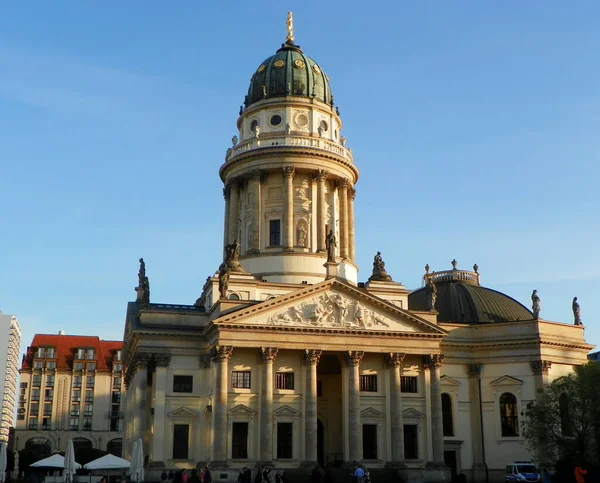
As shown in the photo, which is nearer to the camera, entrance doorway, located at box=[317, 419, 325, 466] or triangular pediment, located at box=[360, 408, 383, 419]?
triangular pediment, located at box=[360, 408, 383, 419]

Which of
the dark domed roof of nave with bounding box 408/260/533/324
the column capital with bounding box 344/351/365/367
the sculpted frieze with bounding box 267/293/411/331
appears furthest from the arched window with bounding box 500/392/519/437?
the column capital with bounding box 344/351/365/367

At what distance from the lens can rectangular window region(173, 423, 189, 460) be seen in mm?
55625

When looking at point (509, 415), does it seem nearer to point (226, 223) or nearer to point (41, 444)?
point (226, 223)

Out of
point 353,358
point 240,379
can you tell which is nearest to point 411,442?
point 353,358

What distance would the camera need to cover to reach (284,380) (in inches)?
2211

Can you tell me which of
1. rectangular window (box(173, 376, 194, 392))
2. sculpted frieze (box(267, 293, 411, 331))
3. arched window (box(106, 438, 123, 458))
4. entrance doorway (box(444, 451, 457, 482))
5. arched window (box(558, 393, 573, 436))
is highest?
sculpted frieze (box(267, 293, 411, 331))

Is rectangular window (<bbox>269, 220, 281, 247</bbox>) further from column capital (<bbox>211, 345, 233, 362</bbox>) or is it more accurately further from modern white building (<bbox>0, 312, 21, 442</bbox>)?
modern white building (<bbox>0, 312, 21, 442</bbox>)

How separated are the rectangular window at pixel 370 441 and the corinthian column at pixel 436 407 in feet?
13.8

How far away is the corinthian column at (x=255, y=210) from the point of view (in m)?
66.9

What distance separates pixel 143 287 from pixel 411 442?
24.5m

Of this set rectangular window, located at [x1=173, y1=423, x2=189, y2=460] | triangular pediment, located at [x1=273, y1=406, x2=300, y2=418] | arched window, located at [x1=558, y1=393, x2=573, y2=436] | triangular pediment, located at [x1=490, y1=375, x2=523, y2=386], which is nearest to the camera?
arched window, located at [x1=558, y1=393, x2=573, y2=436]

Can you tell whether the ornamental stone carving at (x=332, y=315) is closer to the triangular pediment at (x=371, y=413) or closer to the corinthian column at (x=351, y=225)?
the triangular pediment at (x=371, y=413)

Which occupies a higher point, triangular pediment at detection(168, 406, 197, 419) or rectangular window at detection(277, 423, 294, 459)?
triangular pediment at detection(168, 406, 197, 419)

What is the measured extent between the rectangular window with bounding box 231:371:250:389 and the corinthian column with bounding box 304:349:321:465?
422 cm
